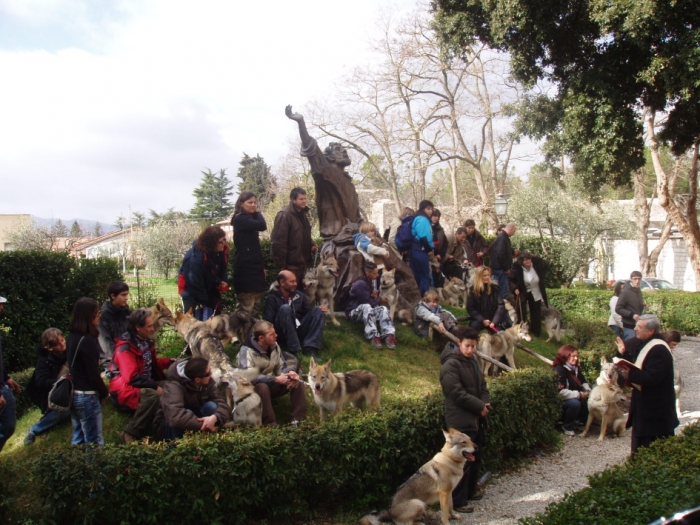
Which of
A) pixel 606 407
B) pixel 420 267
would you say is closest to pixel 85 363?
pixel 606 407

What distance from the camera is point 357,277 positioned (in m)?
11.1

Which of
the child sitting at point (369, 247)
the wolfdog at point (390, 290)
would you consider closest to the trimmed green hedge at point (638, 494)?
the wolfdog at point (390, 290)

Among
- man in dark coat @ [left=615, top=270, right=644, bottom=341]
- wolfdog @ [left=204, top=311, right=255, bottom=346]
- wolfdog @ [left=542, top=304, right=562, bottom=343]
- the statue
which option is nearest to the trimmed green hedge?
wolfdog @ [left=204, top=311, right=255, bottom=346]

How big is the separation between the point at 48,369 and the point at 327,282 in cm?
478

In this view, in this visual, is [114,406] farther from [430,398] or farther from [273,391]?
[430,398]

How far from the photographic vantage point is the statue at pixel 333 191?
11.7 metres

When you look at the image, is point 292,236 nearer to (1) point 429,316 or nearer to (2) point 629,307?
(1) point 429,316

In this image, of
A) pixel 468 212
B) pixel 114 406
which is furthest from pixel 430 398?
pixel 468 212

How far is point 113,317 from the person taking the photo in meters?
7.66

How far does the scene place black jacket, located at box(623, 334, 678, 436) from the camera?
638cm

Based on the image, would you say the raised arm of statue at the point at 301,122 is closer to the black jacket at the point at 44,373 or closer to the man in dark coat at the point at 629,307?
the black jacket at the point at 44,373

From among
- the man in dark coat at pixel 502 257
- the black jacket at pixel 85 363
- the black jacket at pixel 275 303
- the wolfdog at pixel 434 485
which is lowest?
the wolfdog at pixel 434 485

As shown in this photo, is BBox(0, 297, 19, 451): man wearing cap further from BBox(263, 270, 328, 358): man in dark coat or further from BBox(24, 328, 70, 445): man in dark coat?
BBox(263, 270, 328, 358): man in dark coat

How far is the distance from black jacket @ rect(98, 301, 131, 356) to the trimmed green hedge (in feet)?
18.0
